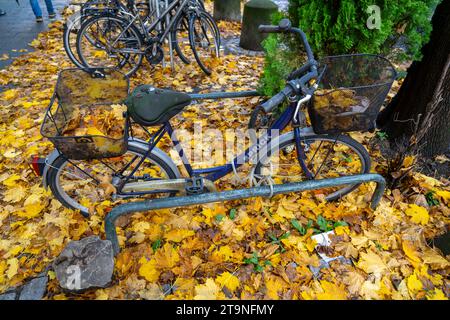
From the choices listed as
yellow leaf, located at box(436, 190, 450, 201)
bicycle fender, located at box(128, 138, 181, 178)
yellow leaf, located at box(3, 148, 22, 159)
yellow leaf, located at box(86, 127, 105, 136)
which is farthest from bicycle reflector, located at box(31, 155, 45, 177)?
yellow leaf, located at box(436, 190, 450, 201)

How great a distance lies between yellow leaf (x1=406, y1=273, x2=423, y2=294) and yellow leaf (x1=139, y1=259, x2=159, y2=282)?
196 cm

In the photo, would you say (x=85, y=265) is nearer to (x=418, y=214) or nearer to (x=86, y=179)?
(x=86, y=179)

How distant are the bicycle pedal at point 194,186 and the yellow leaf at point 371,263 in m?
1.44

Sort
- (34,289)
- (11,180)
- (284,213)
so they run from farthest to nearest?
(11,180) → (284,213) → (34,289)

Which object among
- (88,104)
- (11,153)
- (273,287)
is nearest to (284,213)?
(273,287)

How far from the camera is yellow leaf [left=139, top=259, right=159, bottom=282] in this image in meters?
2.35

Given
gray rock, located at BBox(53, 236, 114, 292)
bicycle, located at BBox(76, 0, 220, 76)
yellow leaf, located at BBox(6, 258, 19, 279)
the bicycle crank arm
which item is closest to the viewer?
gray rock, located at BBox(53, 236, 114, 292)

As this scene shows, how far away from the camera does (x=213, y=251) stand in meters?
2.54

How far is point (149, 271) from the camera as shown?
238 cm

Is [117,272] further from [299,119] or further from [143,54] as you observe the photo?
[143,54]

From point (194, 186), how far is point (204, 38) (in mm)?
3613

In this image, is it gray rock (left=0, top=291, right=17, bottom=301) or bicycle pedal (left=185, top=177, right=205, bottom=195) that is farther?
bicycle pedal (left=185, top=177, right=205, bottom=195)

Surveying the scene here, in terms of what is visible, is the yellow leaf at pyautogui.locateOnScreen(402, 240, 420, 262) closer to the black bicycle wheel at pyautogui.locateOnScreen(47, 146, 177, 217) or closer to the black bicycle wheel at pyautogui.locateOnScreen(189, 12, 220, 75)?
the black bicycle wheel at pyautogui.locateOnScreen(47, 146, 177, 217)

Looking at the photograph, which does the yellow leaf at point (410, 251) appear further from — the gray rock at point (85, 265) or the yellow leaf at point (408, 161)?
the gray rock at point (85, 265)
